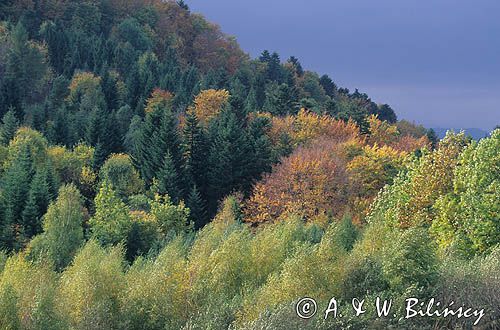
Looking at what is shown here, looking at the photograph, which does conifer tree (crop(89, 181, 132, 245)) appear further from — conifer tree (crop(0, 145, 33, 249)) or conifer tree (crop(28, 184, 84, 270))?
conifer tree (crop(0, 145, 33, 249))

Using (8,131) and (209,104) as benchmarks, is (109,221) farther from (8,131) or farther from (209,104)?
(209,104)

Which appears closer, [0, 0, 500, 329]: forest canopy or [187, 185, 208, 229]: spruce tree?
[0, 0, 500, 329]: forest canopy

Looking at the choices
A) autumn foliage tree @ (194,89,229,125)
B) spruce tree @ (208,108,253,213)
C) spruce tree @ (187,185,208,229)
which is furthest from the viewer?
autumn foliage tree @ (194,89,229,125)

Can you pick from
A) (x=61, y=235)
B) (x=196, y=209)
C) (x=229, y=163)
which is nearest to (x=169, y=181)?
(x=196, y=209)

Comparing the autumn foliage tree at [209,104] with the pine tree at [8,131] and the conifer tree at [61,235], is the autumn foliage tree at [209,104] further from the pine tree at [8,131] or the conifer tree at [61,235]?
the conifer tree at [61,235]

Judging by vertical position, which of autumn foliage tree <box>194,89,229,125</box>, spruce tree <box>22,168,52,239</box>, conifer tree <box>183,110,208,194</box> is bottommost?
spruce tree <box>22,168,52,239</box>

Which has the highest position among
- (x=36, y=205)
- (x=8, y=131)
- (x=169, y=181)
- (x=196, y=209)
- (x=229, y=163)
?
(x=229, y=163)

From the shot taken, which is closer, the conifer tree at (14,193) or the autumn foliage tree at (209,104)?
the conifer tree at (14,193)

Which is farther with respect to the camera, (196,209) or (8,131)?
(8,131)

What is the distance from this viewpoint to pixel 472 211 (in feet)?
89.6

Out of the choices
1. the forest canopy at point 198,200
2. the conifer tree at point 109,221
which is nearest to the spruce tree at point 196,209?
the forest canopy at point 198,200

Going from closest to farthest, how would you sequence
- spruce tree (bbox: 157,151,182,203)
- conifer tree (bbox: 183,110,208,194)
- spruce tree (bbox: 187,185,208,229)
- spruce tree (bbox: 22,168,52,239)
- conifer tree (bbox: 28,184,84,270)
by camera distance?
conifer tree (bbox: 28,184,84,270) < spruce tree (bbox: 22,168,52,239) < spruce tree (bbox: 187,185,208,229) < spruce tree (bbox: 157,151,182,203) < conifer tree (bbox: 183,110,208,194)

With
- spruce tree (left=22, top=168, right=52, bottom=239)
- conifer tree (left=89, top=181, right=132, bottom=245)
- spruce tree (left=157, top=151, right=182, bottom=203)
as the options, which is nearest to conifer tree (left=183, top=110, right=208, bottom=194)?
spruce tree (left=157, top=151, right=182, bottom=203)

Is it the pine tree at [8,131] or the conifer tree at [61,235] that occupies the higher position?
the pine tree at [8,131]
